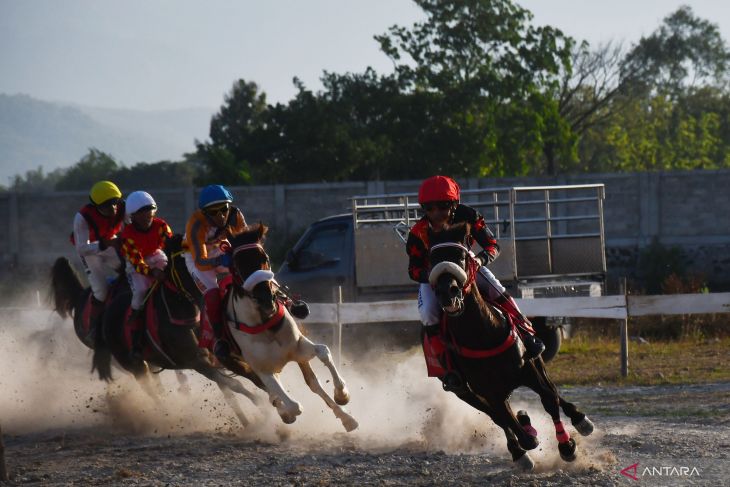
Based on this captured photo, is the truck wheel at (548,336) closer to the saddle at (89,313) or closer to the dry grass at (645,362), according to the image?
the dry grass at (645,362)

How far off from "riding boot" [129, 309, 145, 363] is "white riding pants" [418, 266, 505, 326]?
443 cm

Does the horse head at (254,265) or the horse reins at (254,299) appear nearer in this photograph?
the horse head at (254,265)

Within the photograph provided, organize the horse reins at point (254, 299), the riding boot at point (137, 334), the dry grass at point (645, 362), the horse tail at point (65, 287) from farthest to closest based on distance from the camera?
the horse tail at point (65, 287) < the dry grass at point (645, 362) < the riding boot at point (137, 334) < the horse reins at point (254, 299)

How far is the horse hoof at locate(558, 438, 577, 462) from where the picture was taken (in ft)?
26.1

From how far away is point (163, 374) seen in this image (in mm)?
15047

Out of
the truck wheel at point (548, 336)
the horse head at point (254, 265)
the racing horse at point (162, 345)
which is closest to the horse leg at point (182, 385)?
the racing horse at point (162, 345)

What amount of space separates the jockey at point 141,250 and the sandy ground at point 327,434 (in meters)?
1.01

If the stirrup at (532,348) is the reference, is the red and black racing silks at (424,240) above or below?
above

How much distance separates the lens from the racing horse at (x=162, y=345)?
37.0ft

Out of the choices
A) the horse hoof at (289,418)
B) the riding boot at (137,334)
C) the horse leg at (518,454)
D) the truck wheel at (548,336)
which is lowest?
the horse leg at (518,454)

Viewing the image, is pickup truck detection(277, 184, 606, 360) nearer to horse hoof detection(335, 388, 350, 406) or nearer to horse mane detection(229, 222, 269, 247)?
horse hoof detection(335, 388, 350, 406)

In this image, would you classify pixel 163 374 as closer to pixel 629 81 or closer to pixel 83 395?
pixel 83 395

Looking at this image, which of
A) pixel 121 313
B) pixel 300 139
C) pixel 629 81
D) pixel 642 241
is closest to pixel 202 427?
pixel 121 313

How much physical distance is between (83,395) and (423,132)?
2577cm
